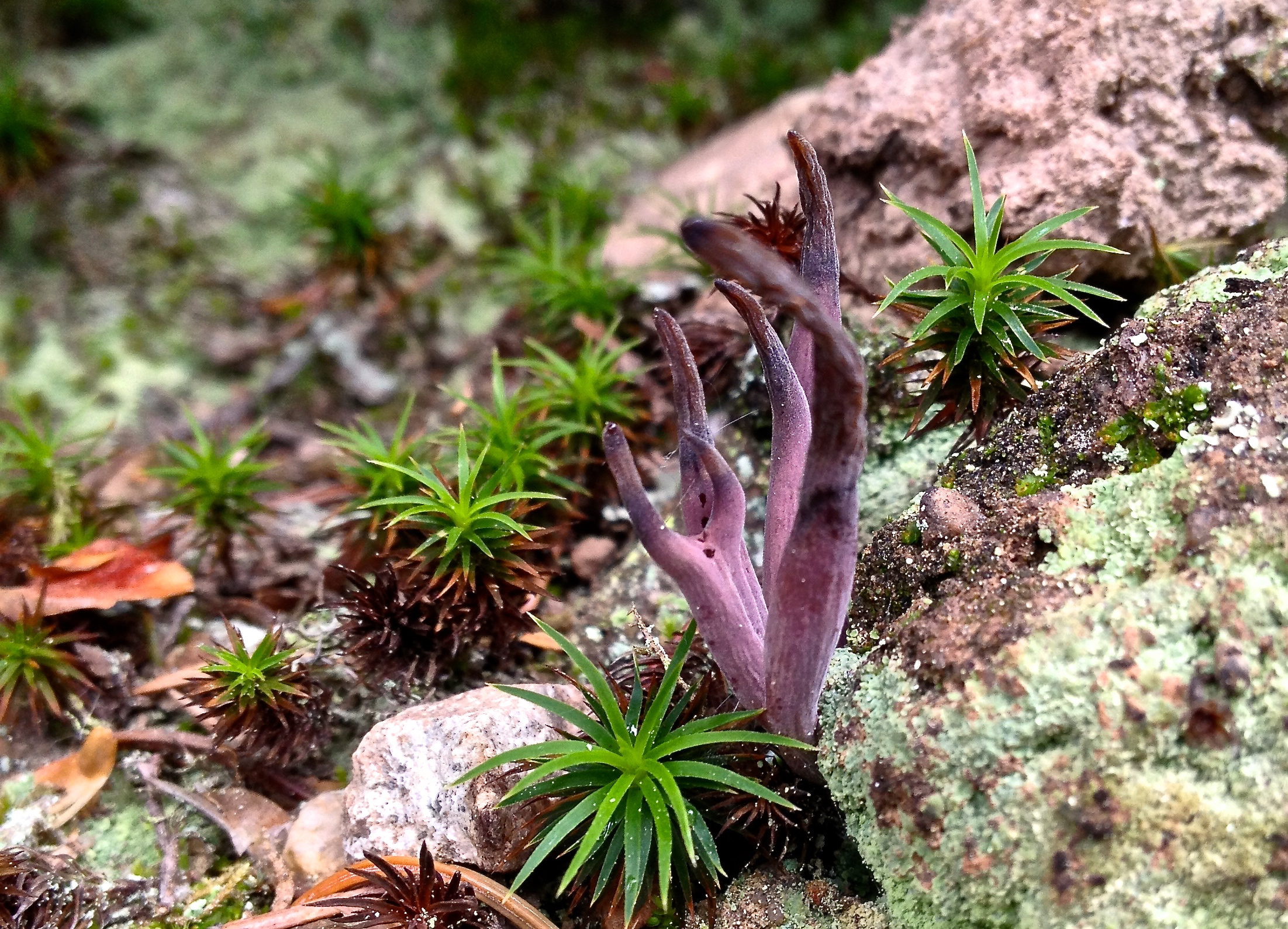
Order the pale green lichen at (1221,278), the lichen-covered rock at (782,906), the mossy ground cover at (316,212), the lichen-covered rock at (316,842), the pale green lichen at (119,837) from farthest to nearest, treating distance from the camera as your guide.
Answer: the mossy ground cover at (316,212) < the pale green lichen at (119,837) < the lichen-covered rock at (316,842) < the pale green lichen at (1221,278) < the lichen-covered rock at (782,906)

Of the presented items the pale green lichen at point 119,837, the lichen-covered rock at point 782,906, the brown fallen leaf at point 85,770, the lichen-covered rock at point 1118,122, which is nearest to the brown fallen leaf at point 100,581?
the brown fallen leaf at point 85,770

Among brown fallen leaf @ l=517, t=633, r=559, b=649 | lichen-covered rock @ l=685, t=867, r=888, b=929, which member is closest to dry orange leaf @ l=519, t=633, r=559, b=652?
brown fallen leaf @ l=517, t=633, r=559, b=649

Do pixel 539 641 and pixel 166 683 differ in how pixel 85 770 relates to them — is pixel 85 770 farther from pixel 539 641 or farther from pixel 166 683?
pixel 539 641

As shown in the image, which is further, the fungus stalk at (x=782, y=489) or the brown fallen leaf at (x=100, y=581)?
the brown fallen leaf at (x=100, y=581)

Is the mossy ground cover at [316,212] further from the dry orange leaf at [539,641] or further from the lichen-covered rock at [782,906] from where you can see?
the lichen-covered rock at [782,906]

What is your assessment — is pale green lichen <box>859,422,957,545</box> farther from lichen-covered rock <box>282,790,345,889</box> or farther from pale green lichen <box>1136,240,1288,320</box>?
lichen-covered rock <box>282,790,345,889</box>

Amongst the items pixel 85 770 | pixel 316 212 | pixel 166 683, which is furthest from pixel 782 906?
pixel 316 212

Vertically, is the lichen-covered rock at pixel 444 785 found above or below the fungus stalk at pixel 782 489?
below
